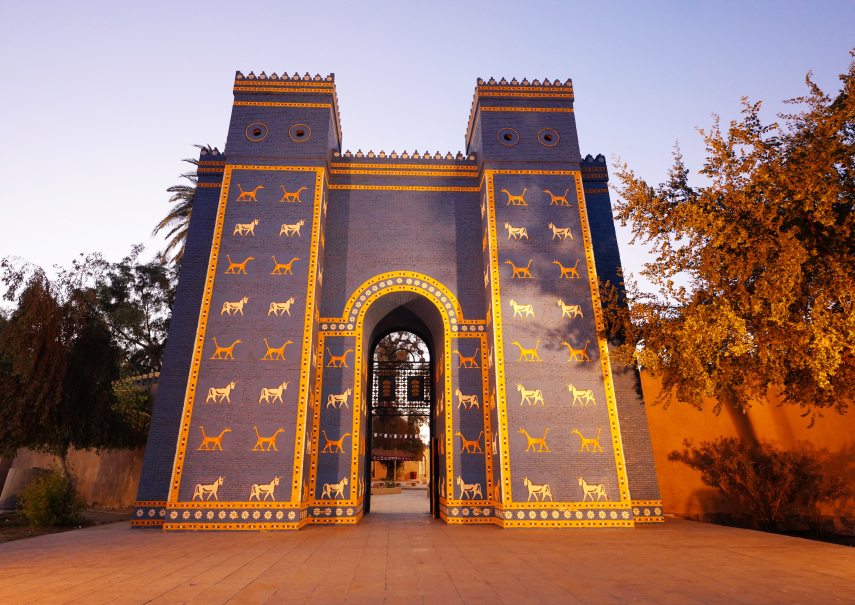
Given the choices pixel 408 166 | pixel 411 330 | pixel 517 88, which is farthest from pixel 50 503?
pixel 517 88

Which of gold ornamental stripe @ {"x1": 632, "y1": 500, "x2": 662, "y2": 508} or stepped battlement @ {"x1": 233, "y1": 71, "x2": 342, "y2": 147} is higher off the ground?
stepped battlement @ {"x1": 233, "y1": 71, "x2": 342, "y2": 147}

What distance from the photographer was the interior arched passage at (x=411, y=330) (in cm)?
1219

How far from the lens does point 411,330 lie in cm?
1419

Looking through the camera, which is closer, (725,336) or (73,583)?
(73,583)

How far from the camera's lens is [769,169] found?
7914 millimetres

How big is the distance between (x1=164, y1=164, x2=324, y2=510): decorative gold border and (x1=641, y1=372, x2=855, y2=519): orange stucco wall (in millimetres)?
8985

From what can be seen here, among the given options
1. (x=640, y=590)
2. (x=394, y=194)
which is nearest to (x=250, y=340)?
(x=394, y=194)

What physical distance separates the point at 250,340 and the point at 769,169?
10563 millimetres

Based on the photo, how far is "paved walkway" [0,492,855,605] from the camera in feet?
14.5

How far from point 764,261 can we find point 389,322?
918 cm

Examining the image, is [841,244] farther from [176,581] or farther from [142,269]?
[142,269]

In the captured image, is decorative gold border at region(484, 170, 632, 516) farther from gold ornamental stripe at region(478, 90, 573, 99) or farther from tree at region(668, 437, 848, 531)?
tree at region(668, 437, 848, 531)

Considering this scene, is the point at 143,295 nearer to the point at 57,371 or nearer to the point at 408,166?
the point at 57,371

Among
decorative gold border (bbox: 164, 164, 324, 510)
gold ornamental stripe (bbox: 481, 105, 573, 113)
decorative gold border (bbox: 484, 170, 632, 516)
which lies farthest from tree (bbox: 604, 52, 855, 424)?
decorative gold border (bbox: 164, 164, 324, 510)
